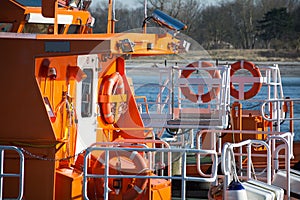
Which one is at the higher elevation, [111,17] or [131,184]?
[111,17]

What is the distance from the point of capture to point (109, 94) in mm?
8234

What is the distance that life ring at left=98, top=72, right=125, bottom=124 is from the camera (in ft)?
27.0

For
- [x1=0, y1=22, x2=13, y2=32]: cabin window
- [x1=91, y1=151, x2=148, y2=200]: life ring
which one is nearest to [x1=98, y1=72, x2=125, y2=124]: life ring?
[x1=91, y1=151, x2=148, y2=200]: life ring

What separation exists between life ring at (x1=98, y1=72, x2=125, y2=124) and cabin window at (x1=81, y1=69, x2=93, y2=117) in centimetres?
14

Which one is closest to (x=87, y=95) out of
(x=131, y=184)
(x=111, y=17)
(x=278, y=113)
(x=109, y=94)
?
(x=109, y=94)

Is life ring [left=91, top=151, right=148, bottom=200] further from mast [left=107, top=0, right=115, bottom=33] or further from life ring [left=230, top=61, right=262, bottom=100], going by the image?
life ring [left=230, top=61, right=262, bottom=100]

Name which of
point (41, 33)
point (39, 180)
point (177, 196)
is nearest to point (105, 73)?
point (41, 33)

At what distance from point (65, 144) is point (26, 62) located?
92cm

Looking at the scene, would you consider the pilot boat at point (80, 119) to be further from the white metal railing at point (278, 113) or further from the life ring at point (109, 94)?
the white metal railing at point (278, 113)

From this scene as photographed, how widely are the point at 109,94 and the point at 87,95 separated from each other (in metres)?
0.25

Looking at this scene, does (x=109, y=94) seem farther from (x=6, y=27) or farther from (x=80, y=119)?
(x=6, y=27)

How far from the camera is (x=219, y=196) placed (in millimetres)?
6941

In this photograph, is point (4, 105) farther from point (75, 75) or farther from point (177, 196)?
point (177, 196)

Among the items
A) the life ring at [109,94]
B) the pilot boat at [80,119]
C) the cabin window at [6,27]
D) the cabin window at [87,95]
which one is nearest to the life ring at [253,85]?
the pilot boat at [80,119]
